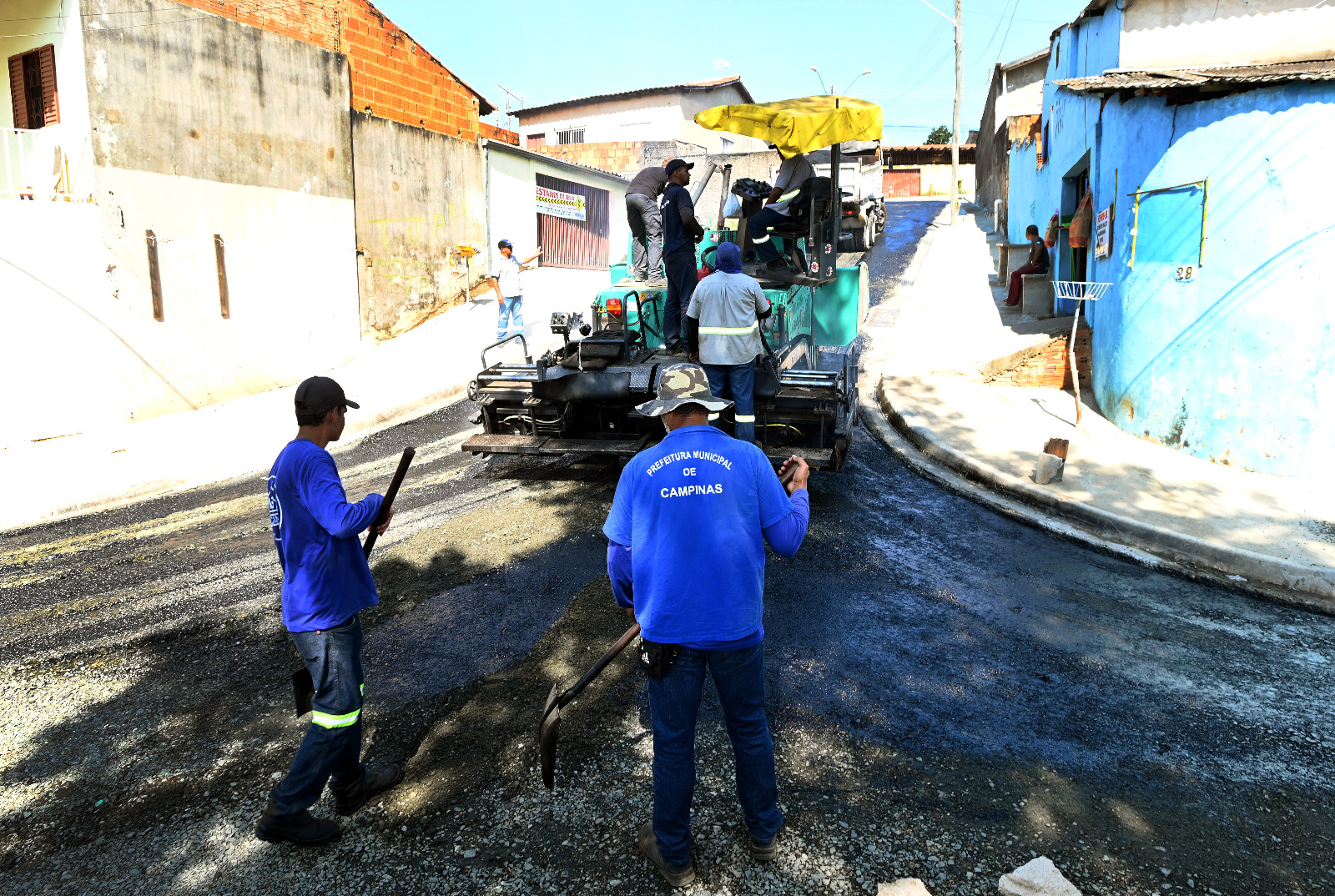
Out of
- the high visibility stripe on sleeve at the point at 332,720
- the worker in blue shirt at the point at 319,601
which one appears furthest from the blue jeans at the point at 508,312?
the high visibility stripe on sleeve at the point at 332,720

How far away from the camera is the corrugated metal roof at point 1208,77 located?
7.37m

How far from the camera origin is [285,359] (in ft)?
42.7

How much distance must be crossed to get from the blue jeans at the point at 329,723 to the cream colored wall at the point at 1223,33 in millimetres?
11021

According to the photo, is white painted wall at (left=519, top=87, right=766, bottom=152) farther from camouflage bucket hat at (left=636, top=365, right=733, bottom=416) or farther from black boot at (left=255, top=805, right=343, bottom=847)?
black boot at (left=255, top=805, right=343, bottom=847)

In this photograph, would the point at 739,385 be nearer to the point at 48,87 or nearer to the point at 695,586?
the point at 695,586

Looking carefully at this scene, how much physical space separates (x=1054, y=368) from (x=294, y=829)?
1055 centimetres

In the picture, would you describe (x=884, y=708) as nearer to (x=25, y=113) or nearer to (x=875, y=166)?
(x=25, y=113)

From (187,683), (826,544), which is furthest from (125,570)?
(826,544)

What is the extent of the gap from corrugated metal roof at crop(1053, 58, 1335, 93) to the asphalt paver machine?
117 inches

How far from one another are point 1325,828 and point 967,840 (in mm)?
1356

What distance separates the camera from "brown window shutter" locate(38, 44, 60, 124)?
1109cm

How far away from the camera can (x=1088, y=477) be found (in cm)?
752

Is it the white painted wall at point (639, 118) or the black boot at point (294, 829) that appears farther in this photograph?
the white painted wall at point (639, 118)

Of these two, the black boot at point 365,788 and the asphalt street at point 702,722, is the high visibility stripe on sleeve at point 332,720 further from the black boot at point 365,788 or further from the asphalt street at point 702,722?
the asphalt street at point 702,722
